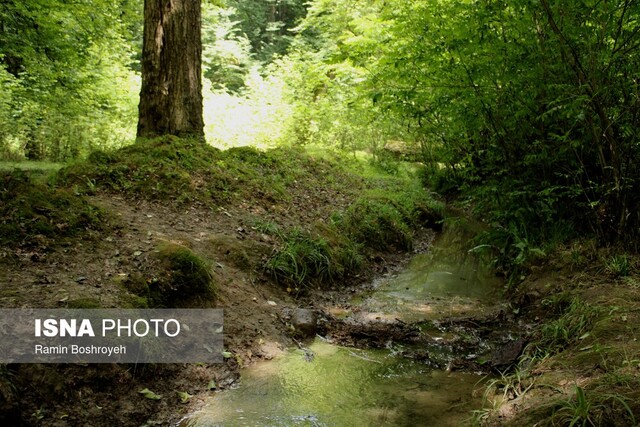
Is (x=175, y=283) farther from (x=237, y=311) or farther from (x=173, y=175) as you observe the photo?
(x=173, y=175)

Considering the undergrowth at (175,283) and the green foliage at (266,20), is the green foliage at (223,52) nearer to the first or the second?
the green foliage at (266,20)

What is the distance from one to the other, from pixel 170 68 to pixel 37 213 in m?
3.72

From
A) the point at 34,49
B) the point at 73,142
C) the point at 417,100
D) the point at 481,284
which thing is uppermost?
the point at 34,49

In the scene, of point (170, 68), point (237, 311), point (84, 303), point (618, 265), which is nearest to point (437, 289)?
point (618, 265)

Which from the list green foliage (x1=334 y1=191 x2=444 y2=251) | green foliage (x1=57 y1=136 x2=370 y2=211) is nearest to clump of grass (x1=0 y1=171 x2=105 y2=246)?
green foliage (x1=57 y1=136 x2=370 y2=211)

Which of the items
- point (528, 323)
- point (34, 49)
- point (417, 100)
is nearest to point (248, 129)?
point (34, 49)

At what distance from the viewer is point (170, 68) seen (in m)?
7.00

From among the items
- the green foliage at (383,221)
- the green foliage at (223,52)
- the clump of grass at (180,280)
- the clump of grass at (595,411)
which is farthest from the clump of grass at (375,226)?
the green foliage at (223,52)

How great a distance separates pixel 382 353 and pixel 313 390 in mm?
990

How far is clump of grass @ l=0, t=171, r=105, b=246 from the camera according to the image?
381 centimetres

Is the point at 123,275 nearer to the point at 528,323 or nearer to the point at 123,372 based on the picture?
the point at 123,372

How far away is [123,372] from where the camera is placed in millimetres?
3043

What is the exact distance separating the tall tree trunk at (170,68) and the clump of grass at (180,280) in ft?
11.8

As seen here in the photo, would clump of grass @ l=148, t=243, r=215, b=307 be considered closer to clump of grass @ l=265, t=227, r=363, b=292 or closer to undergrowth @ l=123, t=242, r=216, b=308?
undergrowth @ l=123, t=242, r=216, b=308
